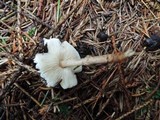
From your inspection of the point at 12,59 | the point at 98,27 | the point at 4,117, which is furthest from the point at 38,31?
the point at 4,117

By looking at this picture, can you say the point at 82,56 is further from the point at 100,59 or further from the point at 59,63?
the point at 100,59

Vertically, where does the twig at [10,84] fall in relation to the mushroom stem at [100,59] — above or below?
below

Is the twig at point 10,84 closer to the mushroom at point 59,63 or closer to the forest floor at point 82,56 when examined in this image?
the forest floor at point 82,56

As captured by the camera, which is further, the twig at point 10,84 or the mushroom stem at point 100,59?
the twig at point 10,84

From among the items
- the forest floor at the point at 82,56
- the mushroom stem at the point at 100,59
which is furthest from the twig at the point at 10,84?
the mushroom stem at the point at 100,59

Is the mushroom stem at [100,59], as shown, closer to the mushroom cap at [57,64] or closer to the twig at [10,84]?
the mushroom cap at [57,64]

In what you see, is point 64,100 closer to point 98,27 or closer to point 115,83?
point 115,83
